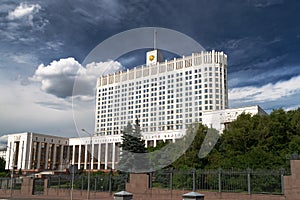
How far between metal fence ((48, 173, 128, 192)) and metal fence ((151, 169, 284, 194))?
288 centimetres

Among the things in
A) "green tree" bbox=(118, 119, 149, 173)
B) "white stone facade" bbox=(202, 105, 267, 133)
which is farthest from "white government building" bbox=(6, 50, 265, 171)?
"green tree" bbox=(118, 119, 149, 173)

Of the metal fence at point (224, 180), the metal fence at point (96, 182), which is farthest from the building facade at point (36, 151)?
the metal fence at point (224, 180)

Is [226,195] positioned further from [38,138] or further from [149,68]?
[38,138]

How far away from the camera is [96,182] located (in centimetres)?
2372

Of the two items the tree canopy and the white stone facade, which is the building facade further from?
the tree canopy

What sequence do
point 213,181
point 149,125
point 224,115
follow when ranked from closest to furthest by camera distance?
point 213,181 < point 224,115 < point 149,125

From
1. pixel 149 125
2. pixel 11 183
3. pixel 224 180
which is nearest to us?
pixel 224 180

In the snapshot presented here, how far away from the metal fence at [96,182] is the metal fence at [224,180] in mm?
2884

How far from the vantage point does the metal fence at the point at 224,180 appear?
57.4 ft

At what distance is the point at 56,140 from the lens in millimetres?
94062

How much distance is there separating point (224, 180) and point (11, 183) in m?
20.1

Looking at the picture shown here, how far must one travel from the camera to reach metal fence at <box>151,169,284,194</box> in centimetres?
1751

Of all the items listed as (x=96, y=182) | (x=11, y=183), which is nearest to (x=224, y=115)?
(x=96, y=182)

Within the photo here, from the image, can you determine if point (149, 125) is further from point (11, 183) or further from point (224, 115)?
point (11, 183)
